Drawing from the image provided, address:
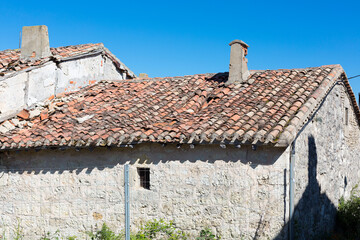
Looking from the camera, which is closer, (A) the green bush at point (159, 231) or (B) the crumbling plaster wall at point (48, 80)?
(A) the green bush at point (159, 231)

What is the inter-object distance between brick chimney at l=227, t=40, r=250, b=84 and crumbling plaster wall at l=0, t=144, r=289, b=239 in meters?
3.26

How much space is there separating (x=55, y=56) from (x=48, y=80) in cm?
70

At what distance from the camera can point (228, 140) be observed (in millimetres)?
7352

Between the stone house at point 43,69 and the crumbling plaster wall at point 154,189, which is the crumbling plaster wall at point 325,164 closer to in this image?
the crumbling plaster wall at point 154,189

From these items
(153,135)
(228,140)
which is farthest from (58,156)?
(228,140)

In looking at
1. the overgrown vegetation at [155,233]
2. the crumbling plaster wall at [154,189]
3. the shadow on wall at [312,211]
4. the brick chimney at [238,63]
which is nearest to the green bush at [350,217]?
the shadow on wall at [312,211]

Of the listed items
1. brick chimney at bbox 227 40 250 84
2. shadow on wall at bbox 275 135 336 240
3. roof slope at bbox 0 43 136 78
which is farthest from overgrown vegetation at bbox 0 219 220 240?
roof slope at bbox 0 43 136 78

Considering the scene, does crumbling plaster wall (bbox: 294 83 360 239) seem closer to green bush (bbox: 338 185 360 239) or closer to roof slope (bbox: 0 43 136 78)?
green bush (bbox: 338 185 360 239)

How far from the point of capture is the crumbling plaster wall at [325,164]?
26.2 feet

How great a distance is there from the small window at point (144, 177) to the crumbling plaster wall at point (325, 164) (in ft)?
9.87

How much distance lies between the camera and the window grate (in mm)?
8258

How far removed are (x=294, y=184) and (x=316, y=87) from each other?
2.75 metres

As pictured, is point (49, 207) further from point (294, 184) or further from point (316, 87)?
point (316, 87)

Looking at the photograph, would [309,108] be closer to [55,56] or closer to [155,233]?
[155,233]
